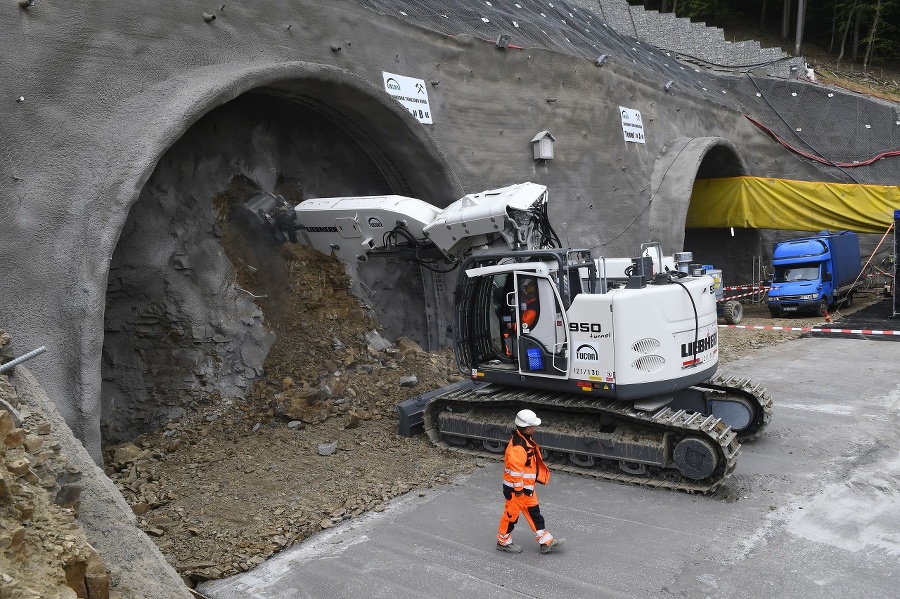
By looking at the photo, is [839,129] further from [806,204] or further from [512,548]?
[512,548]

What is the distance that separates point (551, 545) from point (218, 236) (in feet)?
21.1

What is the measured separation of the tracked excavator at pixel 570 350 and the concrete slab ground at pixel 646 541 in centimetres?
40

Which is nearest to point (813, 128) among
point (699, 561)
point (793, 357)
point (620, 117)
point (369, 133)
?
point (620, 117)

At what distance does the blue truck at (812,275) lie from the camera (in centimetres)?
1841

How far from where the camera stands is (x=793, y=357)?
13352 millimetres

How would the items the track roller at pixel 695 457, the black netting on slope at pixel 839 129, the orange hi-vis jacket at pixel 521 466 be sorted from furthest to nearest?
the black netting on slope at pixel 839 129
the track roller at pixel 695 457
the orange hi-vis jacket at pixel 521 466

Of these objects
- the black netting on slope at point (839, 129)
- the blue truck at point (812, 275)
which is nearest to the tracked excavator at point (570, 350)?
the blue truck at point (812, 275)

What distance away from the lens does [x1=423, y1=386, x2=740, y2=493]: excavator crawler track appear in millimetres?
7098

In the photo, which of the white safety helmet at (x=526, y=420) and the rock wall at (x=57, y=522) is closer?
the rock wall at (x=57, y=522)

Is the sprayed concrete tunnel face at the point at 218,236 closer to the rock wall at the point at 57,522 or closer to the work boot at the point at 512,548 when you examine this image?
the rock wall at the point at 57,522

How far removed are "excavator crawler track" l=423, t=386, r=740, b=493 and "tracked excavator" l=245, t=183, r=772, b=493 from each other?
14mm

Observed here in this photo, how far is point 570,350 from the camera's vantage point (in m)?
7.76

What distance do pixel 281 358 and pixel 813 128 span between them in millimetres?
19480

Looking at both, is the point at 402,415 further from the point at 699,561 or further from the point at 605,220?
the point at 605,220
